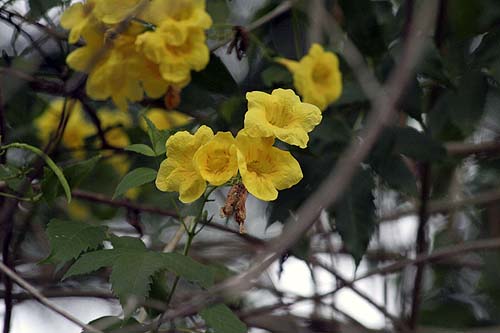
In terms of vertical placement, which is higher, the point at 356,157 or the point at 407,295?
the point at 407,295

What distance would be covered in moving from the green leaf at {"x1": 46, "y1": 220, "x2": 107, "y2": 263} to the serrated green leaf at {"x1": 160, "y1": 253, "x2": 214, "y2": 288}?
0.08 metres

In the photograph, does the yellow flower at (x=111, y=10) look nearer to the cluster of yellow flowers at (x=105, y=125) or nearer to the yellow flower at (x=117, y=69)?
the yellow flower at (x=117, y=69)

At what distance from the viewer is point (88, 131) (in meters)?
1.62

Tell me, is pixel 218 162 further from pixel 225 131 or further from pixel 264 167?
pixel 225 131

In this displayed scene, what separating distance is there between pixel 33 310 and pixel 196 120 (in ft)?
1.42

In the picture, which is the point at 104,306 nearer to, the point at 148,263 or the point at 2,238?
the point at 2,238

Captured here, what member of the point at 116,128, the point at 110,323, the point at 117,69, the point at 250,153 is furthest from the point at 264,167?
the point at 116,128

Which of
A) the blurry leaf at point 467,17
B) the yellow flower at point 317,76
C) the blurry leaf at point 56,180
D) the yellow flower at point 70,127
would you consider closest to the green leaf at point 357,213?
the yellow flower at point 317,76

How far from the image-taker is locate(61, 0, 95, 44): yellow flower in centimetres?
117

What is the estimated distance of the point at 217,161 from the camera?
896 millimetres

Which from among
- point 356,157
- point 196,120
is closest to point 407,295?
point 196,120

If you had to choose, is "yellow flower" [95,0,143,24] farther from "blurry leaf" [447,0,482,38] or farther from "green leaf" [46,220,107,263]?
"blurry leaf" [447,0,482,38]

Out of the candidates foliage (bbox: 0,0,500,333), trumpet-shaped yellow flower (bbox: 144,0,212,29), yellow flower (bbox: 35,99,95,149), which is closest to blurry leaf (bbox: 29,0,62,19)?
foliage (bbox: 0,0,500,333)

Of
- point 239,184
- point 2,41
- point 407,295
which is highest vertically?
point 2,41
